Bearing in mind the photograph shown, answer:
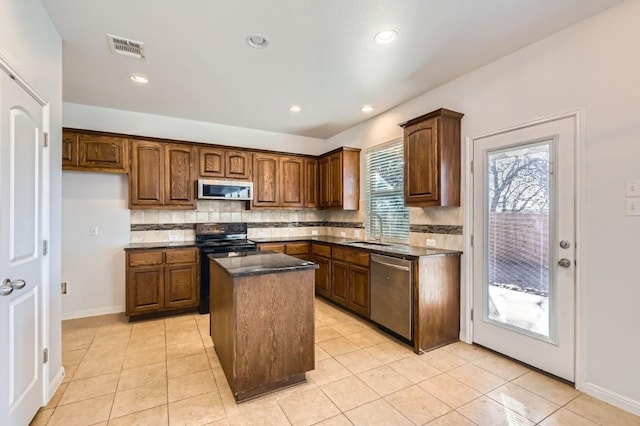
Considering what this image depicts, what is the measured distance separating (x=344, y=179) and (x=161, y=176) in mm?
2611

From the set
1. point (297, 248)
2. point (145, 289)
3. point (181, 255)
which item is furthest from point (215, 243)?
point (297, 248)

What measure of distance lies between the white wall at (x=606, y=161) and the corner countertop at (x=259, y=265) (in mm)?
2079

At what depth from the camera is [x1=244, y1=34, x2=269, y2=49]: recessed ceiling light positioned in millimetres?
2398

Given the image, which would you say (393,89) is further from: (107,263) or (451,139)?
(107,263)

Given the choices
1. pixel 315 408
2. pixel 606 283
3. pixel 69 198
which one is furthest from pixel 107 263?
pixel 606 283

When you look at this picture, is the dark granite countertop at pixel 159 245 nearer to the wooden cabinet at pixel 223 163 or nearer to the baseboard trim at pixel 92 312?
the baseboard trim at pixel 92 312

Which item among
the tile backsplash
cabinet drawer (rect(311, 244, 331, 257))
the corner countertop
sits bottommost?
cabinet drawer (rect(311, 244, 331, 257))

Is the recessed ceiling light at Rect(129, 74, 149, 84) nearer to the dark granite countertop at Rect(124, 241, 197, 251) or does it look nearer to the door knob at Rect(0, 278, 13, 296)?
the dark granite countertop at Rect(124, 241, 197, 251)

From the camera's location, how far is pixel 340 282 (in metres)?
4.04

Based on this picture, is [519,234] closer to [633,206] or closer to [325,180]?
[633,206]

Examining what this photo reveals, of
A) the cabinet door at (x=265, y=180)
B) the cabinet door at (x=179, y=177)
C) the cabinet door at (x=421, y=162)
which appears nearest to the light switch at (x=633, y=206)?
the cabinet door at (x=421, y=162)

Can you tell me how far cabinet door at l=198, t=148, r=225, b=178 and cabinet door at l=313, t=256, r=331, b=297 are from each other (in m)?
1.99

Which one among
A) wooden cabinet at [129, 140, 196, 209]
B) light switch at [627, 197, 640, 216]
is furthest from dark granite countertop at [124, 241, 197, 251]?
light switch at [627, 197, 640, 216]

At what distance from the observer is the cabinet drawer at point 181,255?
3.77m
